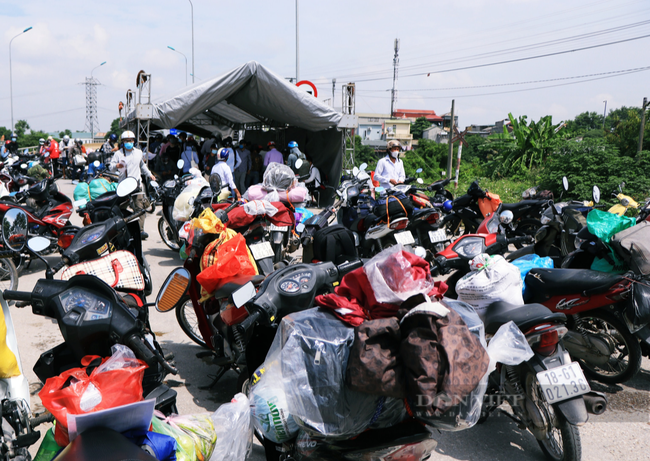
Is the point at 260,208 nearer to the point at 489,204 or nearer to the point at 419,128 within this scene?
the point at 489,204

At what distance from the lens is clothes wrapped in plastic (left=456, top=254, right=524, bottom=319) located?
2.82m

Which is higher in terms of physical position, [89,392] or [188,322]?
[89,392]

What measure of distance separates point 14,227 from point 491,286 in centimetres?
293

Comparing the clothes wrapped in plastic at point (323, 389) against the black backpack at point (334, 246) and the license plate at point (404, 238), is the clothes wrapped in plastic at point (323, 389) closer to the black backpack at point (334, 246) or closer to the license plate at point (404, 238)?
the black backpack at point (334, 246)

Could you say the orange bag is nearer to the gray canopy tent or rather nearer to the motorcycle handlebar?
the gray canopy tent

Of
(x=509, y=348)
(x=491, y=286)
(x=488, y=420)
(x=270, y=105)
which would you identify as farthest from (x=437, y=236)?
(x=270, y=105)

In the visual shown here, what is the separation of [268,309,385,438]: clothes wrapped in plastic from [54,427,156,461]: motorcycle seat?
72cm

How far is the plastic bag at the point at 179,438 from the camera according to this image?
193 cm

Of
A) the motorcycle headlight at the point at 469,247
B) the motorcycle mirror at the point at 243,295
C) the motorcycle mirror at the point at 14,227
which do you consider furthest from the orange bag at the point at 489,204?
the motorcycle mirror at the point at 14,227

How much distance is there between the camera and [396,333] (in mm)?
2002

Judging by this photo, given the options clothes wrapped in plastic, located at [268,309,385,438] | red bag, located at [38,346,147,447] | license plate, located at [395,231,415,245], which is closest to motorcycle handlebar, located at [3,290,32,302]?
red bag, located at [38,346,147,447]

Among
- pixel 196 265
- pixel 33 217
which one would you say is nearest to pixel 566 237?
pixel 196 265

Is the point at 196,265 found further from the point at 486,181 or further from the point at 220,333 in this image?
the point at 486,181

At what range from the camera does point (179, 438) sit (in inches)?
79.0
